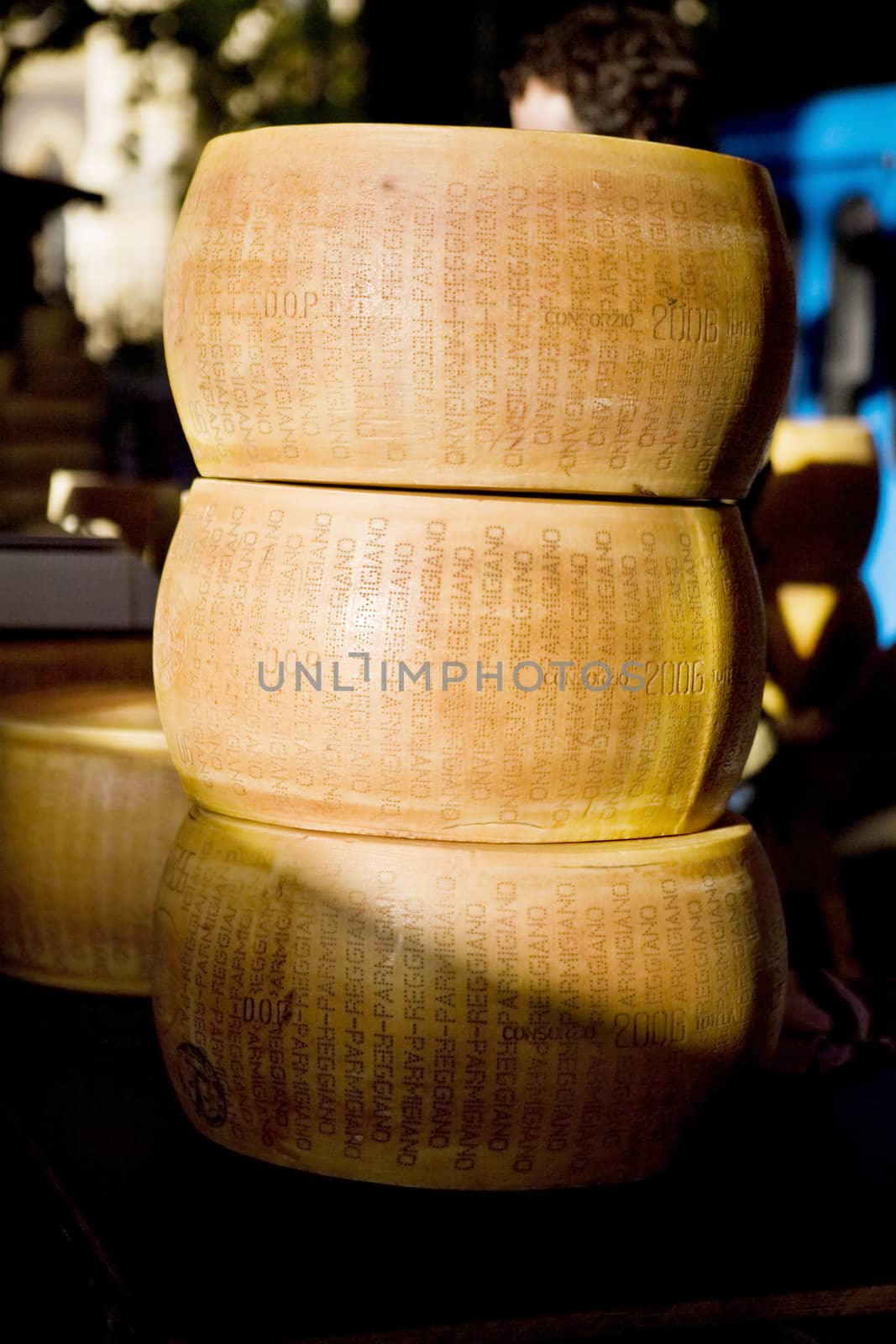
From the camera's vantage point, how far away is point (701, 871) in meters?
1.36

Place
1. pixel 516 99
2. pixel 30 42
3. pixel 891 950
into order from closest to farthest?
pixel 516 99, pixel 891 950, pixel 30 42

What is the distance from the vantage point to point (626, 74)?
8.09 feet

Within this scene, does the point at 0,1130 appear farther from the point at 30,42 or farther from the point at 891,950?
the point at 30,42

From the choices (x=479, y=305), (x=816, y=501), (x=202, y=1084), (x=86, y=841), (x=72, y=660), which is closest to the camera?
(x=479, y=305)

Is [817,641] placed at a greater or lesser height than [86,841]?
lesser

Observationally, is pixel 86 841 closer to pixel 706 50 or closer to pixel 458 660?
pixel 458 660

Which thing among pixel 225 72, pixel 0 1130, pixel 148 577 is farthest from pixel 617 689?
pixel 225 72

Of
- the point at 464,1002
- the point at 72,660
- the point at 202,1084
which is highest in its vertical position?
the point at 464,1002

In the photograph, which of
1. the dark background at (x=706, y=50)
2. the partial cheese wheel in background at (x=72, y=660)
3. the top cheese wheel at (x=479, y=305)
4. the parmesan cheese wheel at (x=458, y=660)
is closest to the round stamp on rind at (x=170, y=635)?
the parmesan cheese wheel at (x=458, y=660)

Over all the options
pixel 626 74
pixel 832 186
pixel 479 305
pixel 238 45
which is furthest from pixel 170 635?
pixel 238 45

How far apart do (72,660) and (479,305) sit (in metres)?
1.30

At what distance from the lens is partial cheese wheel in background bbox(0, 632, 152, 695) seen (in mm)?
2314

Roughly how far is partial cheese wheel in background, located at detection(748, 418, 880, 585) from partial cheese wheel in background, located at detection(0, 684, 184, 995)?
1428 mm

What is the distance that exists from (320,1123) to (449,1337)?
23 centimetres
